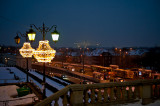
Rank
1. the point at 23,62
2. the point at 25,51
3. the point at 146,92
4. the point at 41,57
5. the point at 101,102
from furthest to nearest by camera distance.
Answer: the point at 23,62, the point at 25,51, the point at 41,57, the point at 146,92, the point at 101,102

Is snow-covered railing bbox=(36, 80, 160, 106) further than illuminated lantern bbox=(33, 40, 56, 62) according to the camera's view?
No


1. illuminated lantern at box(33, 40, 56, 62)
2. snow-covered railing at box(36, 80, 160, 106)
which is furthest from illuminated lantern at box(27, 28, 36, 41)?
snow-covered railing at box(36, 80, 160, 106)

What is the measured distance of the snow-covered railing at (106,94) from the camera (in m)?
5.23

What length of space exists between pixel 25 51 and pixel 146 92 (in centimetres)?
1049

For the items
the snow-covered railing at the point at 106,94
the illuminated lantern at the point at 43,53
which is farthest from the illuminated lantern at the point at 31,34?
the snow-covered railing at the point at 106,94

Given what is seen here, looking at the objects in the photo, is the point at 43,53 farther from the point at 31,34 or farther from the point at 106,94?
the point at 106,94

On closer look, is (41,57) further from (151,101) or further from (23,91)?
(23,91)

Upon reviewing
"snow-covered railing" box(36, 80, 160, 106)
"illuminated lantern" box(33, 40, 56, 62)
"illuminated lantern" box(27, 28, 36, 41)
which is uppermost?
"illuminated lantern" box(27, 28, 36, 41)

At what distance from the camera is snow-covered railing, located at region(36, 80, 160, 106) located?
17.2 ft

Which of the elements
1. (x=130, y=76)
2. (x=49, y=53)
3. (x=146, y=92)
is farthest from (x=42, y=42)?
(x=130, y=76)

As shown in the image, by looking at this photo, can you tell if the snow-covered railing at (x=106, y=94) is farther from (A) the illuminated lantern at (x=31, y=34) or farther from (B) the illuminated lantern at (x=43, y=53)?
(A) the illuminated lantern at (x=31, y=34)

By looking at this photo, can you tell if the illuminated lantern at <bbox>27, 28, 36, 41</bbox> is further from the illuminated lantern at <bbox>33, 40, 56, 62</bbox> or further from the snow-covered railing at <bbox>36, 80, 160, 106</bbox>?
the snow-covered railing at <bbox>36, 80, 160, 106</bbox>

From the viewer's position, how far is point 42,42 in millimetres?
7703

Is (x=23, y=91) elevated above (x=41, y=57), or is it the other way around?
(x=41, y=57)
